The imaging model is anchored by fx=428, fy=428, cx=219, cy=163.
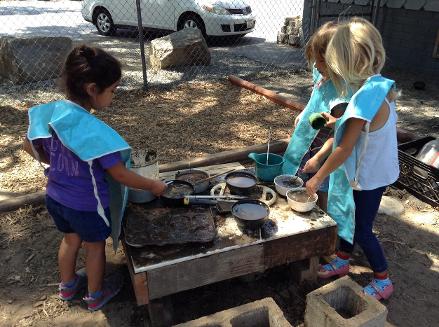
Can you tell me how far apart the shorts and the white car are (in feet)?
25.1

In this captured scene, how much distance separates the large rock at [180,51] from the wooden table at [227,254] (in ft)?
17.7

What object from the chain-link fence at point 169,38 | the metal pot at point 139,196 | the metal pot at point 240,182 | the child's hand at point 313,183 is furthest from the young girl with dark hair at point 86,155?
the chain-link fence at point 169,38

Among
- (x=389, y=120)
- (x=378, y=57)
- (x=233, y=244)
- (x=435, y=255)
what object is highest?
(x=378, y=57)

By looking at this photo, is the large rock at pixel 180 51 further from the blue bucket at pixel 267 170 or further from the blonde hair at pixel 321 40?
the blonde hair at pixel 321 40

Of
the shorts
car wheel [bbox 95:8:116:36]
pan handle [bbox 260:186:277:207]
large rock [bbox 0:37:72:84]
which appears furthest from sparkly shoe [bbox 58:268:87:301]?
car wheel [bbox 95:8:116:36]

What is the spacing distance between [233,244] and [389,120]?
1056mm

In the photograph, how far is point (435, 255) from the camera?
9.81 feet

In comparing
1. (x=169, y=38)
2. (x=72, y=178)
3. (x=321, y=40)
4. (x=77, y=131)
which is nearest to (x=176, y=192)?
(x=72, y=178)

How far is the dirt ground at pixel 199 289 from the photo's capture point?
8.18ft

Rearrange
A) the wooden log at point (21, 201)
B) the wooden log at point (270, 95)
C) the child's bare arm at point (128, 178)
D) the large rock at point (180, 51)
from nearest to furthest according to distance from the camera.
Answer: the child's bare arm at point (128, 178) < the wooden log at point (21, 201) < the wooden log at point (270, 95) < the large rock at point (180, 51)

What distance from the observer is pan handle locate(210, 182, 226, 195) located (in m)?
2.65

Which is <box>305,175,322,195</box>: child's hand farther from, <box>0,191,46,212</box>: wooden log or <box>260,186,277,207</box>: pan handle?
<box>0,191,46,212</box>: wooden log

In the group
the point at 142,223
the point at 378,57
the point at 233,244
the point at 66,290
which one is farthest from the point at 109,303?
the point at 378,57

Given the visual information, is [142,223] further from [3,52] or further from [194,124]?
[3,52]
